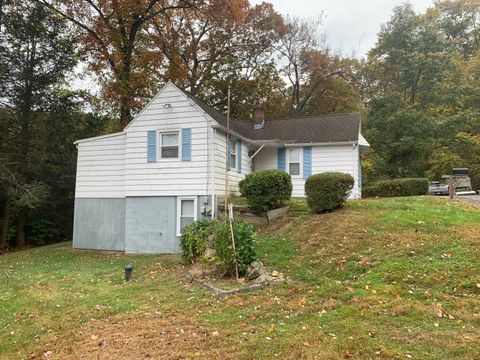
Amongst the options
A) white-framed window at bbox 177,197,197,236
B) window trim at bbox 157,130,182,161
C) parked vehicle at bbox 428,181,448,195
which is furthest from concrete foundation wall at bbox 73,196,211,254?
parked vehicle at bbox 428,181,448,195

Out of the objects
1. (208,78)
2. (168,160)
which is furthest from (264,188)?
(208,78)

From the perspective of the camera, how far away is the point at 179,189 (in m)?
13.2

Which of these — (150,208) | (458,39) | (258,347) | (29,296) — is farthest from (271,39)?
(258,347)

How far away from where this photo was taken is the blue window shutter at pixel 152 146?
13578mm

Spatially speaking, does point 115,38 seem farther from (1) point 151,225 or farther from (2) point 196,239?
(2) point 196,239

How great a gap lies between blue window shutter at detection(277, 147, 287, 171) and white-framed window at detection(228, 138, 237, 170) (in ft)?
9.68

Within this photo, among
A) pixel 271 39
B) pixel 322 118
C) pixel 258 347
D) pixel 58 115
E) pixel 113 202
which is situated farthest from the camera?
pixel 271 39

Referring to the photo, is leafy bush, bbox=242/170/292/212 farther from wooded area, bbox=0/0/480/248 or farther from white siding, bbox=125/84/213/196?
wooded area, bbox=0/0/480/248

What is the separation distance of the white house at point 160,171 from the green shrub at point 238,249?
15.2ft

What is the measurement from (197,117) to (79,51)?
537 inches

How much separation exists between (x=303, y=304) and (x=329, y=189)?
600 cm

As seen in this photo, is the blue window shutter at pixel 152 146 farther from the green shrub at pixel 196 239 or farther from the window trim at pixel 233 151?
the green shrub at pixel 196 239

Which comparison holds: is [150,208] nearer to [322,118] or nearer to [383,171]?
[322,118]

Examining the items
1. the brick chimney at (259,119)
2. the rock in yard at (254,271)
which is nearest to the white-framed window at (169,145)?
the rock in yard at (254,271)
